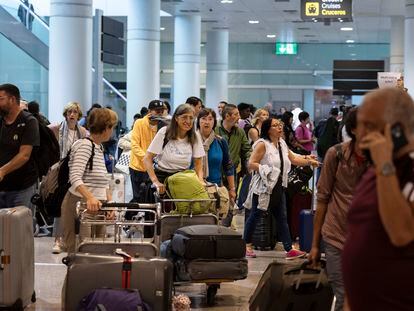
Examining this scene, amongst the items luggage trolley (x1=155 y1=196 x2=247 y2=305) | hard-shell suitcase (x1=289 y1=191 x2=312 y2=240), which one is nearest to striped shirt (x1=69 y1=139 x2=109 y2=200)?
luggage trolley (x1=155 y1=196 x2=247 y2=305)

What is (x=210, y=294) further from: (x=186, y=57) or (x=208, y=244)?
(x=186, y=57)

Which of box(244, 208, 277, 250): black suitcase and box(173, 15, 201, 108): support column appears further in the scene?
box(173, 15, 201, 108): support column

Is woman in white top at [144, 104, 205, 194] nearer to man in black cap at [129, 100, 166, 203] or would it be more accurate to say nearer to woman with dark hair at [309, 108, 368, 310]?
man in black cap at [129, 100, 166, 203]

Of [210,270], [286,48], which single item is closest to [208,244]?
[210,270]

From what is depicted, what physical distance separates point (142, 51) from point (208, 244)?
51.6 feet

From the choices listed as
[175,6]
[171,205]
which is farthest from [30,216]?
[175,6]

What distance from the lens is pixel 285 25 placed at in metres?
33.0

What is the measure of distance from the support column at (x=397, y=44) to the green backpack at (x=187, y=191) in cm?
2263

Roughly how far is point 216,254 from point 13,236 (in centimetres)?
159

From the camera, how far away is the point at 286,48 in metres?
42.4

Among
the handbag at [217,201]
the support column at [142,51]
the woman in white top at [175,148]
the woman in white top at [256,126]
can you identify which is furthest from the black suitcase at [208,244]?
the support column at [142,51]

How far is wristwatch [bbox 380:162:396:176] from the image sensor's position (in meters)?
2.90

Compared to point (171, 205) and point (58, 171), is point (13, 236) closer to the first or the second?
point (58, 171)

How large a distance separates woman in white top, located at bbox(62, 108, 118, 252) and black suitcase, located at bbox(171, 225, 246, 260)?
0.74 metres
